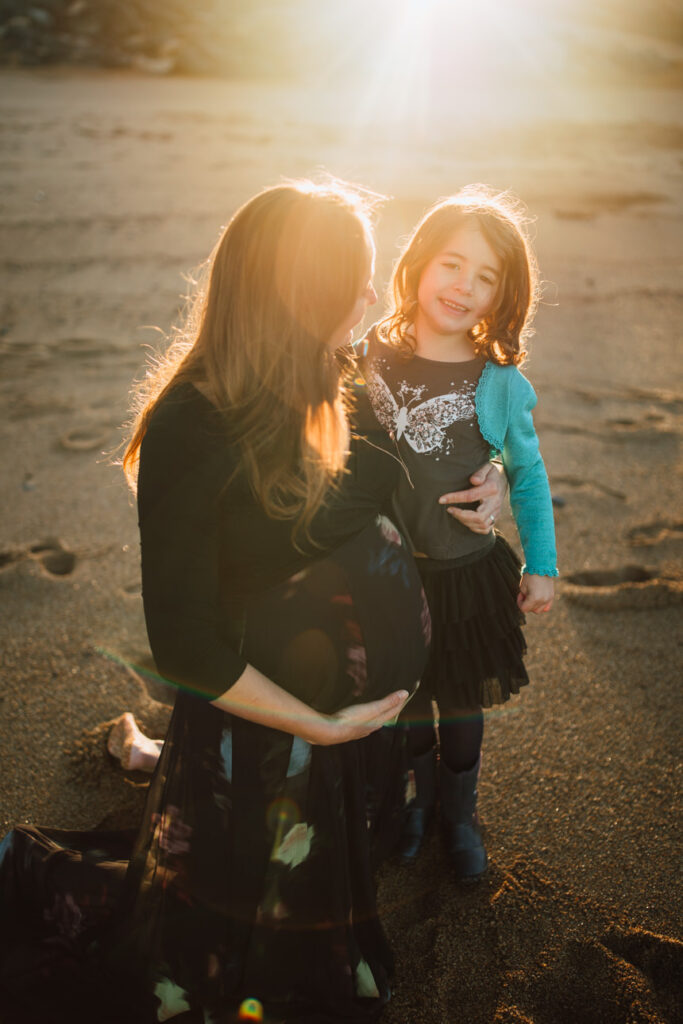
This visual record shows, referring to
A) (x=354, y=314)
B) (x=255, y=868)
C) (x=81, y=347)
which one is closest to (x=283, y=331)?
(x=354, y=314)

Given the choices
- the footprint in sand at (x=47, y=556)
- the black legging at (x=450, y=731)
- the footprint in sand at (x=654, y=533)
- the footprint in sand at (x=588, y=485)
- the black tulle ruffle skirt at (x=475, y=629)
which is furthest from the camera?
the footprint in sand at (x=588, y=485)

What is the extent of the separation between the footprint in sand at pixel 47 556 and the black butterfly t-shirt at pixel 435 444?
2.05m

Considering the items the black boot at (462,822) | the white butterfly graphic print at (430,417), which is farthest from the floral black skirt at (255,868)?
the black boot at (462,822)

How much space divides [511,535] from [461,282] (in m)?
1.94

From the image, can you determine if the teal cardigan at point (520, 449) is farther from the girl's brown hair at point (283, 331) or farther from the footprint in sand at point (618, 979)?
the footprint in sand at point (618, 979)

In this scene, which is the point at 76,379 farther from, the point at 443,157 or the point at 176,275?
the point at 443,157

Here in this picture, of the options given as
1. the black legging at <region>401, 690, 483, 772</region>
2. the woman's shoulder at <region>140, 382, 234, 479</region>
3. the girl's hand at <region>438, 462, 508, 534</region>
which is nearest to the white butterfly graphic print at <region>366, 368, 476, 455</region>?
the girl's hand at <region>438, 462, 508, 534</region>

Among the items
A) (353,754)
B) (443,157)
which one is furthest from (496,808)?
(443,157)

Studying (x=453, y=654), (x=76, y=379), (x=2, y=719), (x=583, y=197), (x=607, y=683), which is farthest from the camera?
(x=583, y=197)

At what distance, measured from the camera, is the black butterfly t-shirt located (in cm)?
184

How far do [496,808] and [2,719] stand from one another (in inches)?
69.2

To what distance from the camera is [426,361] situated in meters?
1.90

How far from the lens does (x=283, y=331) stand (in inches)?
55.7

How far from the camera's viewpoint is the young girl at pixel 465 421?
1822 mm
